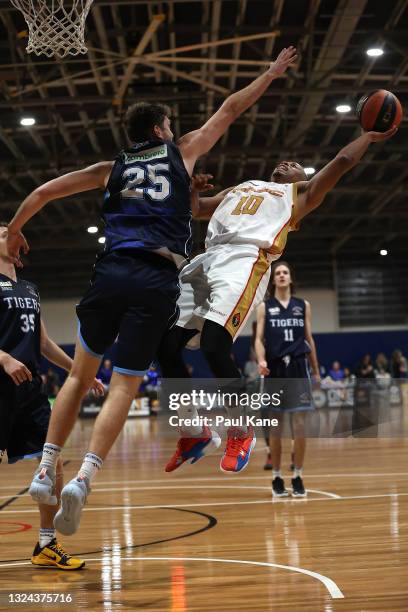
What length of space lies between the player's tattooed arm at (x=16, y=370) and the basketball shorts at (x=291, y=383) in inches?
160

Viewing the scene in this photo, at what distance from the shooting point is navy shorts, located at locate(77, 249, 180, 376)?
13.3ft

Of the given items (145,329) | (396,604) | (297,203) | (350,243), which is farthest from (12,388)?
(350,243)

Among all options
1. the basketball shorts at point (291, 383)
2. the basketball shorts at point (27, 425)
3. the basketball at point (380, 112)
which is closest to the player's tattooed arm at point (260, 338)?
the basketball shorts at point (291, 383)

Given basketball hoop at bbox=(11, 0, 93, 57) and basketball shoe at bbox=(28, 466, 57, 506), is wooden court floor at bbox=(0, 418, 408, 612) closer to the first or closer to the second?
basketball shoe at bbox=(28, 466, 57, 506)

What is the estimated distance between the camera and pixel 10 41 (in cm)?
1366

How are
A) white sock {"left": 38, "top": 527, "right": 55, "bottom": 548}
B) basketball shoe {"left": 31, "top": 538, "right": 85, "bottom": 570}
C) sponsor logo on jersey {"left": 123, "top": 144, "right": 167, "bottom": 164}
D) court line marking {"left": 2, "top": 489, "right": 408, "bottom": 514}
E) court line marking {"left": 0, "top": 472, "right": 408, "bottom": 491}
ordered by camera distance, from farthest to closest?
1. court line marking {"left": 0, "top": 472, "right": 408, "bottom": 491}
2. court line marking {"left": 2, "top": 489, "right": 408, "bottom": 514}
3. white sock {"left": 38, "top": 527, "right": 55, "bottom": 548}
4. basketball shoe {"left": 31, "top": 538, "right": 85, "bottom": 570}
5. sponsor logo on jersey {"left": 123, "top": 144, "right": 167, "bottom": 164}

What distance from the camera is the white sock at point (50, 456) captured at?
4176 millimetres

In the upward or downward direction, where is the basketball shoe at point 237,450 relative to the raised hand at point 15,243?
downward

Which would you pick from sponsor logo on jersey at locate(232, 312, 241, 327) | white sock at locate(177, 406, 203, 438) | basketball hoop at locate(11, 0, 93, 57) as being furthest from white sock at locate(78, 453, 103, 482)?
basketball hoop at locate(11, 0, 93, 57)

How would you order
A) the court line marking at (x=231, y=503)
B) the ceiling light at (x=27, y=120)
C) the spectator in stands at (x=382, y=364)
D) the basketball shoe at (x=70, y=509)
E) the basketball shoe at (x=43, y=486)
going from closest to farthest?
the basketball shoe at (x=70, y=509) → the basketball shoe at (x=43, y=486) → the court line marking at (x=231, y=503) → the ceiling light at (x=27, y=120) → the spectator in stands at (x=382, y=364)

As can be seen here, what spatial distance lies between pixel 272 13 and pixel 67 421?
11.8 metres

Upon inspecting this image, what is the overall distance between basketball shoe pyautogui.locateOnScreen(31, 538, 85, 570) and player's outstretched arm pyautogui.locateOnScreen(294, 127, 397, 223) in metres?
2.60

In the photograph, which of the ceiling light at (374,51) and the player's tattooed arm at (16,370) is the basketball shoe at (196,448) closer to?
the player's tattooed arm at (16,370)

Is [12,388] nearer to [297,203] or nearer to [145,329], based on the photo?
[145,329]
